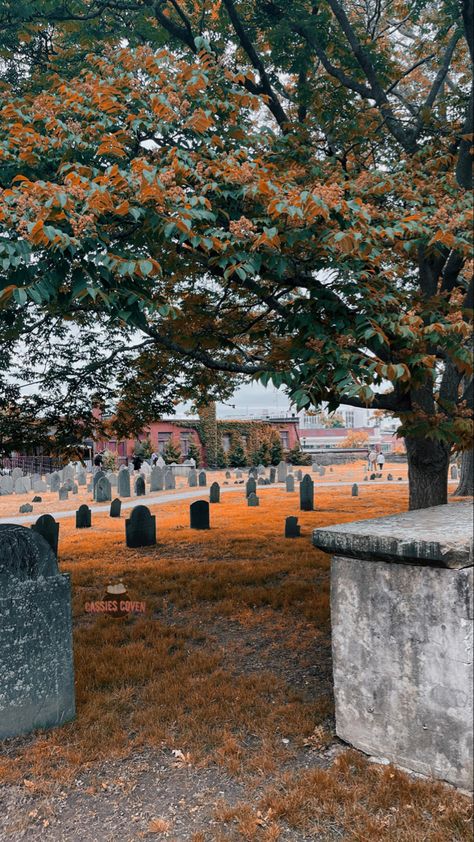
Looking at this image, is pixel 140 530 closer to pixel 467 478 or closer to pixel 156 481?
pixel 467 478

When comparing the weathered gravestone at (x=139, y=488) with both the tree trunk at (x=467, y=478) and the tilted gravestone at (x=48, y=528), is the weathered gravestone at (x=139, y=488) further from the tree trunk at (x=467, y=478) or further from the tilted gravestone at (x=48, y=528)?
the tree trunk at (x=467, y=478)

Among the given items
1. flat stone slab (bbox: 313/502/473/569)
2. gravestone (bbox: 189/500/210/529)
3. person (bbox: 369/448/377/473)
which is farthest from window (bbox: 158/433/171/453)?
flat stone slab (bbox: 313/502/473/569)

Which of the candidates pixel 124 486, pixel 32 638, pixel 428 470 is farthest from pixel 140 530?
pixel 124 486

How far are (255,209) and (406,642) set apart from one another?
3.70m

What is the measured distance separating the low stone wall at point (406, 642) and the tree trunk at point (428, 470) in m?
3.72

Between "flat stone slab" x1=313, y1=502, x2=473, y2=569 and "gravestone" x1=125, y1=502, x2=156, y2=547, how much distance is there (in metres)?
7.26

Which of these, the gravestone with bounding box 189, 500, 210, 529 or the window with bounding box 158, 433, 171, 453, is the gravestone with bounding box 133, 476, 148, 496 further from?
the window with bounding box 158, 433, 171, 453

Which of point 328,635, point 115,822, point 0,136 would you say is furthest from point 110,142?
point 328,635

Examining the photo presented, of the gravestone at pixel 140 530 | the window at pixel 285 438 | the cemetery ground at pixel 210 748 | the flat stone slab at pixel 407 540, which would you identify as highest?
the window at pixel 285 438

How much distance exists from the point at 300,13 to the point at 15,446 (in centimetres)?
681

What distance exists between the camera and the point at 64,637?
11.9 feet

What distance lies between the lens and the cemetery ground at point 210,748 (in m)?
2.55

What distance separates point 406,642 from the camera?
9.24 feet

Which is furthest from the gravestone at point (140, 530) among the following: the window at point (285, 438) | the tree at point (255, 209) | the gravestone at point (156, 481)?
the window at point (285, 438)
